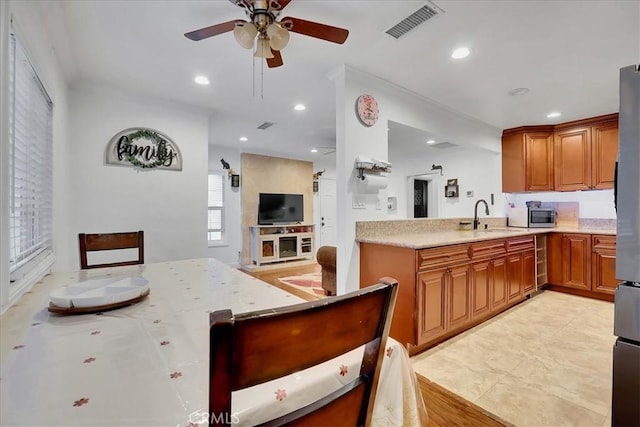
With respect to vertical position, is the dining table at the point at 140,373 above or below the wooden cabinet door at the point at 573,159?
below

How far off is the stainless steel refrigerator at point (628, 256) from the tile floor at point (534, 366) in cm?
83

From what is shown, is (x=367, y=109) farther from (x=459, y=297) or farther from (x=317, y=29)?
(x=459, y=297)

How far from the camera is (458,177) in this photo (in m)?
5.34

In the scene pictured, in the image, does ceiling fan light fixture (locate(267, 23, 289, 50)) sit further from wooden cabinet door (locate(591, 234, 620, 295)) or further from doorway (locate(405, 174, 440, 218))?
doorway (locate(405, 174, 440, 218))

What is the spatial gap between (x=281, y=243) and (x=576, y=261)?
500 cm

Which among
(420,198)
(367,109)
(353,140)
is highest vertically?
(367,109)

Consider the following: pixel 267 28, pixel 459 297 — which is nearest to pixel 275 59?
pixel 267 28

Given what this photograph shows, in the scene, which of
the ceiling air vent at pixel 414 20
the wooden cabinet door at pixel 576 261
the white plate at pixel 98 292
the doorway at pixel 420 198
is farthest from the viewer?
the doorway at pixel 420 198

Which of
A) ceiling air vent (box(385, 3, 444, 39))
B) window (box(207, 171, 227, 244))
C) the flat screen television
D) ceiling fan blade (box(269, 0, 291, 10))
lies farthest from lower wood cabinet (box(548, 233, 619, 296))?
window (box(207, 171, 227, 244))

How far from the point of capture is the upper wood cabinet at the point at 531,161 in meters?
4.18

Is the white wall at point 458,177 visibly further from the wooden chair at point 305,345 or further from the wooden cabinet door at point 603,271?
the wooden chair at point 305,345

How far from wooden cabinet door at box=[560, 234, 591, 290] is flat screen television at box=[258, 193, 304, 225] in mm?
4885

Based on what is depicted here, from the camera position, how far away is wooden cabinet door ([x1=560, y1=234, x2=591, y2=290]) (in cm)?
362

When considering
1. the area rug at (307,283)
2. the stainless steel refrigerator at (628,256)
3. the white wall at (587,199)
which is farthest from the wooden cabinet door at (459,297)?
the white wall at (587,199)
